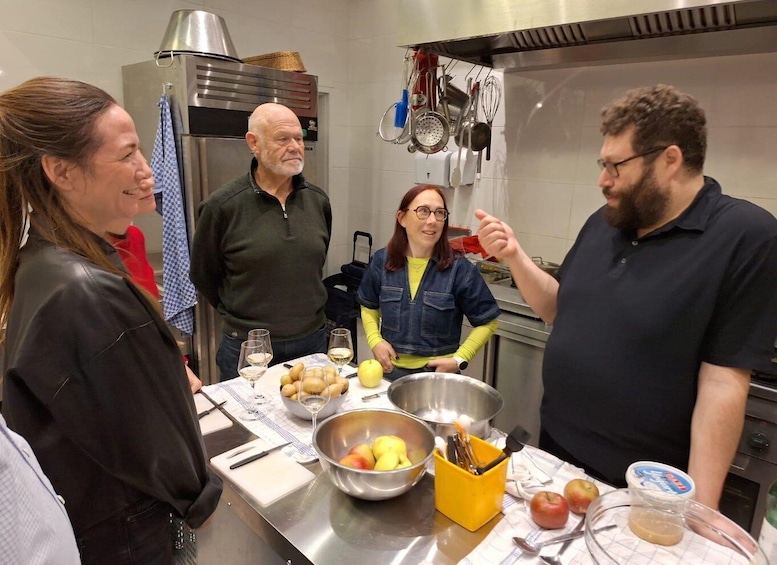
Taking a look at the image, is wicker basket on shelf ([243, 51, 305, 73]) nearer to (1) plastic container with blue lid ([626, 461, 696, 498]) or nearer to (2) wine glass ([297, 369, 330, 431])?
(2) wine glass ([297, 369, 330, 431])

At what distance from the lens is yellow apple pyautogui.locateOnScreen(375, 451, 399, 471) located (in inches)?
41.5

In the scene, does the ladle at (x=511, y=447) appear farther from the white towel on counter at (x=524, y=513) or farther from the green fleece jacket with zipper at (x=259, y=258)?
the green fleece jacket with zipper at (x=259, y=258)

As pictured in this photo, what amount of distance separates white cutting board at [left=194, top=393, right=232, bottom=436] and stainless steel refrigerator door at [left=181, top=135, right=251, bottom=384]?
139 centimetres

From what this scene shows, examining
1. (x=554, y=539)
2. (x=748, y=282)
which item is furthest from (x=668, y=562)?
(x=748, y=282)

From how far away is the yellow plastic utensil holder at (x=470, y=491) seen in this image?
0.98 metres

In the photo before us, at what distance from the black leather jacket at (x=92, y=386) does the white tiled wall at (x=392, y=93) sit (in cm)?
231

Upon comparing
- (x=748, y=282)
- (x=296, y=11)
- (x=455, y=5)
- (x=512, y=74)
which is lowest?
(x=748, y=282)

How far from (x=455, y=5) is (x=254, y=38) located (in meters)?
1.66

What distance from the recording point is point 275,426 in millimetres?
1379

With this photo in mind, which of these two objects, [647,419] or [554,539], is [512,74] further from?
[554,539]

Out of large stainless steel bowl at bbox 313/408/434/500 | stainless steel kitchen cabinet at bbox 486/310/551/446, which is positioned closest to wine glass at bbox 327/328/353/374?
large stainless steel bowl at bbox 313/408/434/500

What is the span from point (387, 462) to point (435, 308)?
3.31ft

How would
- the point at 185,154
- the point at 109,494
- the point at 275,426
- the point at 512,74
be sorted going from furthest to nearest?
the point at 512,74 < the point at 185,154 < the point at 275,426 < the point at 109,494

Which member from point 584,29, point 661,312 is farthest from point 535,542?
point 584,29
